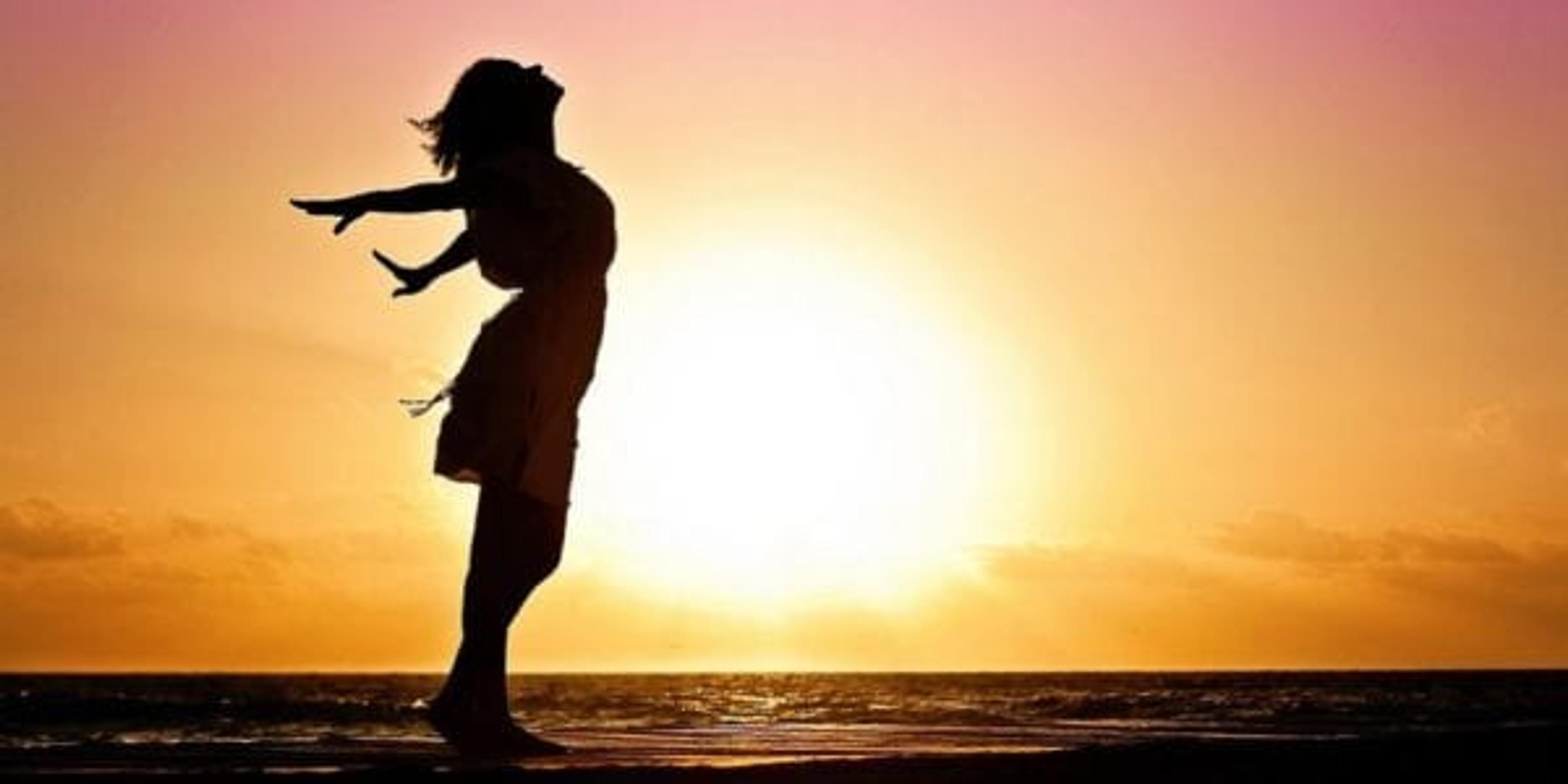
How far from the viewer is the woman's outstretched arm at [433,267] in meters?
7.79

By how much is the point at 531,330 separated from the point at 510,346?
95 millimetres

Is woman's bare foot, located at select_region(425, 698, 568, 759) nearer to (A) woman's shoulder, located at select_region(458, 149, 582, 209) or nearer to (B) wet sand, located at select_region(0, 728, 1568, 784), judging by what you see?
(B) wet sand, located at select_region(0, 728, 1568, 784)

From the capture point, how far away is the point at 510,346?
25.4 feet

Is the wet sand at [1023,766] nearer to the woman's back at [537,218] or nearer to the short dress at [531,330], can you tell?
the short dress at [531,330]

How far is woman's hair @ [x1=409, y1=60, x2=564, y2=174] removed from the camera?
311 inches

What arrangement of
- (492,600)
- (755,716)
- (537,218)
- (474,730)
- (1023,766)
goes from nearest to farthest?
(1023,766) < (474,730) < (492,600) < (537,218) < (755,716)

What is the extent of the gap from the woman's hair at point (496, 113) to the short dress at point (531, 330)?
0.12 metres

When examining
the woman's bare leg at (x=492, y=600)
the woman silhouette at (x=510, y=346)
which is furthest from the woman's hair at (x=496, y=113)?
the woman's bare leg at (x=492, y=600)

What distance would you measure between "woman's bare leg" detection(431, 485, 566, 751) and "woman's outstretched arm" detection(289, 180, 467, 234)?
3.26 ft

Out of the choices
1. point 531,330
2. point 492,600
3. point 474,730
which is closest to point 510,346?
point 531,330

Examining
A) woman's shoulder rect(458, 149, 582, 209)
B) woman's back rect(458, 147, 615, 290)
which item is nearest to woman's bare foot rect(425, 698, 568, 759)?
woman's back rect(458, 147, 615, 290)

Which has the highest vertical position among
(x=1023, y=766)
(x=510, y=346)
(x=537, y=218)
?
(x=537, y=218)

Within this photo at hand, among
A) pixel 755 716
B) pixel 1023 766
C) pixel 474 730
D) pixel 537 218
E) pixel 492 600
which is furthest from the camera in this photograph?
pixel 755 716

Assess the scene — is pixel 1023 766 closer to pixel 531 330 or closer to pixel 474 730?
pixel 474 730
